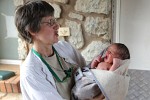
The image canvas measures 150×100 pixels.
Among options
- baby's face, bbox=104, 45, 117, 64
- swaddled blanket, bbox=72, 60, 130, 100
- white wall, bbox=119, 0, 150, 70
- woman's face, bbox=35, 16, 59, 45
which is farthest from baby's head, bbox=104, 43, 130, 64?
white wall, bbox=119, 0, 150, 70

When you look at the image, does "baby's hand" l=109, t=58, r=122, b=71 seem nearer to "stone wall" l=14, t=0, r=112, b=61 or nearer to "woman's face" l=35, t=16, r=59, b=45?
"woman's face" l=35, t=16, r=59, b=45

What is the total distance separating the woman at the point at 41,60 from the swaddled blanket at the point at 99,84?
0.07 meters

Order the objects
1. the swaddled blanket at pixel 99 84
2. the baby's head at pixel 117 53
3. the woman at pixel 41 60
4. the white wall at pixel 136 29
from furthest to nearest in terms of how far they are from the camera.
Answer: the white wall at pixel 136 29 → the baby's head at pixel 117 53 → the swaddled blanket at pixel 99 84 → the woman at pixel 41 60

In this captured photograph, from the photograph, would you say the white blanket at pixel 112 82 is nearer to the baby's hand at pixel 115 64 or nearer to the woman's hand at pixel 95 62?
the baby's hand at pixel 115 64

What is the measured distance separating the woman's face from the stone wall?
2.56ft

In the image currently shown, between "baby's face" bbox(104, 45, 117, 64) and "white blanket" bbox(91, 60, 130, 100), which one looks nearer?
"white blanket" bbox(91, 60, 130, 100)

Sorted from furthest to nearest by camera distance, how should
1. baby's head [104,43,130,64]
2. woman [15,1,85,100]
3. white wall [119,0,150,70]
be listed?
white wall [119,0,150,70] < baby's head [104,43,130,64] < woman [15,1,85,100]

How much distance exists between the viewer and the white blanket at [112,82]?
3.84 ft

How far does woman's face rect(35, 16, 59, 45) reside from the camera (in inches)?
44.1

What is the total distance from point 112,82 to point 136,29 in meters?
0.75

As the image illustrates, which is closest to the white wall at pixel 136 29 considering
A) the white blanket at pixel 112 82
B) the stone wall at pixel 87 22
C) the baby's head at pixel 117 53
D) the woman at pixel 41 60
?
the stone wall at pixel 87 22

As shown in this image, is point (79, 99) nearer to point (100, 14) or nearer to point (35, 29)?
point (35, 29)

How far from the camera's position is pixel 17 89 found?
6.87ft

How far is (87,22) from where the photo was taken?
189 cm
